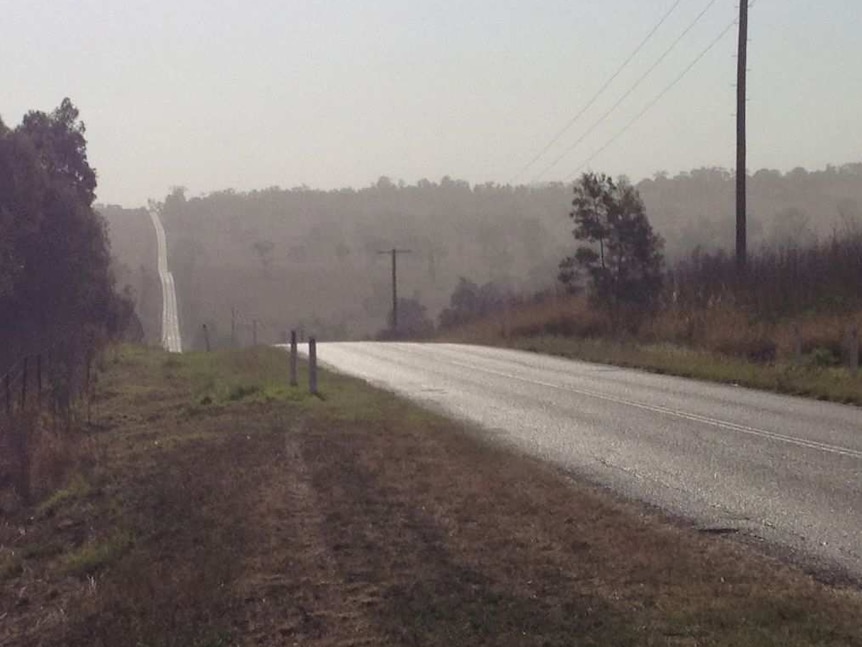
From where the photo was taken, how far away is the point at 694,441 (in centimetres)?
1605

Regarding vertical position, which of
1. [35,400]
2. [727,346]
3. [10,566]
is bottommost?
[10,566]

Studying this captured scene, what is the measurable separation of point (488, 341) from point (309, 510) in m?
38.9

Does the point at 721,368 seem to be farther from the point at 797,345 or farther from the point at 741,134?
the point at 741,134

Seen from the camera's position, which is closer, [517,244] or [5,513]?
[5,513]

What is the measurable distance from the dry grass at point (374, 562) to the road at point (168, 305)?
48938mm

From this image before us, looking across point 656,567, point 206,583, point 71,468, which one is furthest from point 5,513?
point 656,567

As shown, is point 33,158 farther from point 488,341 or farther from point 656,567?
point 656,567

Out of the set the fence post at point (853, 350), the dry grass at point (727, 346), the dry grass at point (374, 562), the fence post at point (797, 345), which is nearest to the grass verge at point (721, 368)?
the dry grass at point (727, 346)

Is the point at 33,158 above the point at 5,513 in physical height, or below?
above

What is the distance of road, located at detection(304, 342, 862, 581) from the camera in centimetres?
1082

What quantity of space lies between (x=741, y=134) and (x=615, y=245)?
1014cm

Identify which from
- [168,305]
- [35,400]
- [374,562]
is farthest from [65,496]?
[168,305]

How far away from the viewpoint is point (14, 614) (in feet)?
29.6

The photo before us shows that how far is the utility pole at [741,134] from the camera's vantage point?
33.8 meters
